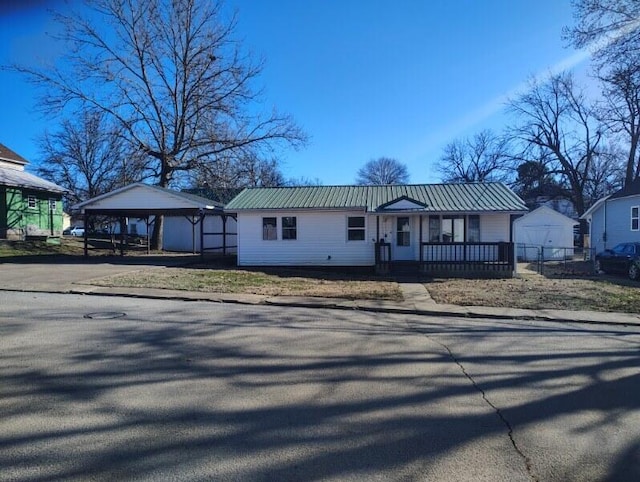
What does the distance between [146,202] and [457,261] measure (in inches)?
603

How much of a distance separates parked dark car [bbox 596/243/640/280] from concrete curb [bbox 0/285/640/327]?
32.2 ft

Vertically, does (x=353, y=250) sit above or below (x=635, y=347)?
above

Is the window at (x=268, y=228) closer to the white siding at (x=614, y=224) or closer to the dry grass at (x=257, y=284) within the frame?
the dry grass at (x=257, y=284)

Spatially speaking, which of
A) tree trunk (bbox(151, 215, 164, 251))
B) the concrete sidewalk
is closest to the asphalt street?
the concrete sidewalk

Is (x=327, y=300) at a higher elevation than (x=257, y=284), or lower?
lower

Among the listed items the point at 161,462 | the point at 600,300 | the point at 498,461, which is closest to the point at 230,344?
the point at 161,462

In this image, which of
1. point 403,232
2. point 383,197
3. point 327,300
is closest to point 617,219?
point 403,232

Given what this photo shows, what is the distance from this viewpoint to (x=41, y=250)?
27.2 metres

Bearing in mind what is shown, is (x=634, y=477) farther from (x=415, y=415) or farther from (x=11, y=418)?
(x=11, y=418)

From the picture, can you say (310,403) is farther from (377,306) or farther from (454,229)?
(454,229)

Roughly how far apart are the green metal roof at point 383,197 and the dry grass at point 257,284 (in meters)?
4.17

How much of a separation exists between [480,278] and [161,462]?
696 inches

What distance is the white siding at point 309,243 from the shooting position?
2183cm

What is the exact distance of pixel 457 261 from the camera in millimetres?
20250
